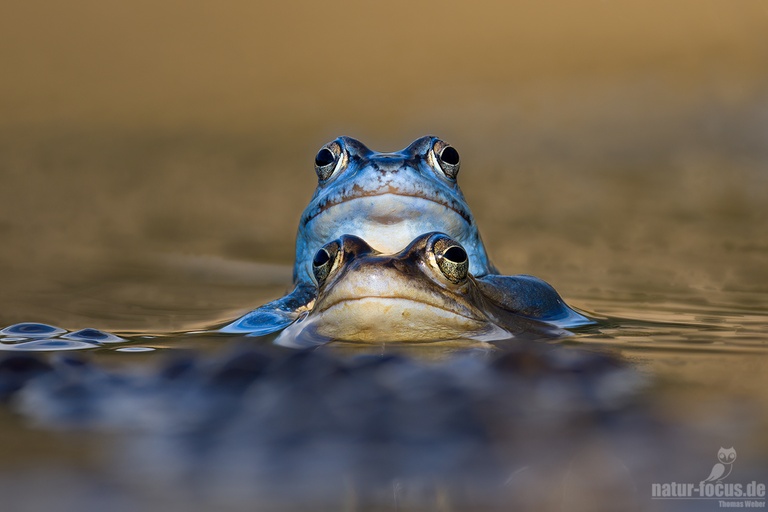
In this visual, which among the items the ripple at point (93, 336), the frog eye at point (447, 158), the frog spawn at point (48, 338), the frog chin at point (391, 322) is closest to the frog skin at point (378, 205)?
the frog eye at point (447, 158)

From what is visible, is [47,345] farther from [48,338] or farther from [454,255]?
[454,255]

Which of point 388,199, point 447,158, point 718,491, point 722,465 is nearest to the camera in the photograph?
point 718,491

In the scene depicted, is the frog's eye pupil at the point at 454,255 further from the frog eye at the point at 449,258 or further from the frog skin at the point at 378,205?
the frog skin at the point at 378,205

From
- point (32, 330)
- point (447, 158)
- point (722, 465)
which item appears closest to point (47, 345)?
point (32, 330)

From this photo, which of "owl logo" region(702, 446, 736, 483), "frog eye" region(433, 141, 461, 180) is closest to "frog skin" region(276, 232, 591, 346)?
"frog eye" region(433, 141, 461, 180)

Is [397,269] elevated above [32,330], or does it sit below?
above

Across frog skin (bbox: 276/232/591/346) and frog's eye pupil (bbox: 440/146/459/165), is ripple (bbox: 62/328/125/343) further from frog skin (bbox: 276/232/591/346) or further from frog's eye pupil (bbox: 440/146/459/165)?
frog's eye pupil (bbox: 440/146/459/165)
